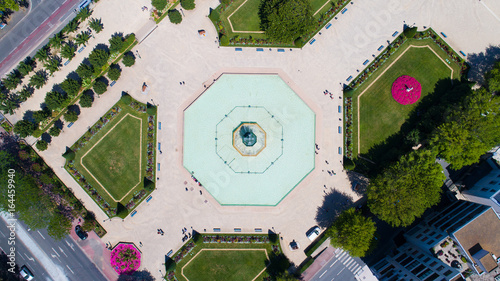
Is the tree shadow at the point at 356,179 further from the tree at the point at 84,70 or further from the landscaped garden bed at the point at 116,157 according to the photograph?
the tree at the point at 84,70

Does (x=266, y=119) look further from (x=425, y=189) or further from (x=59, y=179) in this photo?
(x=59, y=179)

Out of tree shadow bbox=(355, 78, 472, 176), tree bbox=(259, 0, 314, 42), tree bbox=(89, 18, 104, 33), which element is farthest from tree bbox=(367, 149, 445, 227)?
tree bbox=(89, 18, 104, 33)

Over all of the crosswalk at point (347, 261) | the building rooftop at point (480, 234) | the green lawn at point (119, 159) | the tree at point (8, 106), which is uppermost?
the tree at point (8, 106)

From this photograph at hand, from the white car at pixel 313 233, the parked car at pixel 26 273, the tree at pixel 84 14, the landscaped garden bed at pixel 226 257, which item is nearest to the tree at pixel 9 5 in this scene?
the tree at pixel 84 14

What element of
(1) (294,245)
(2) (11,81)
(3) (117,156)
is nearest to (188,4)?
(3) (117,156)

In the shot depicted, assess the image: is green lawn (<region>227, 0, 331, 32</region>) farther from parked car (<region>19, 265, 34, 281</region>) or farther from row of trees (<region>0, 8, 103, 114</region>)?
parked car (<region>19, 265, 34, 281</region>)

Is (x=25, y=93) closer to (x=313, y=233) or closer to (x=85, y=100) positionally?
(x=85, y=100)

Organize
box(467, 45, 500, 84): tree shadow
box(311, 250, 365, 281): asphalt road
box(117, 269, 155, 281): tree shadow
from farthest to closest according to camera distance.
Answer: box(467, 45, 500, 84): tree shadow, box(311, 250, 365, 281): asphalt road, box(117, 269, 155, 281): tree shadow
